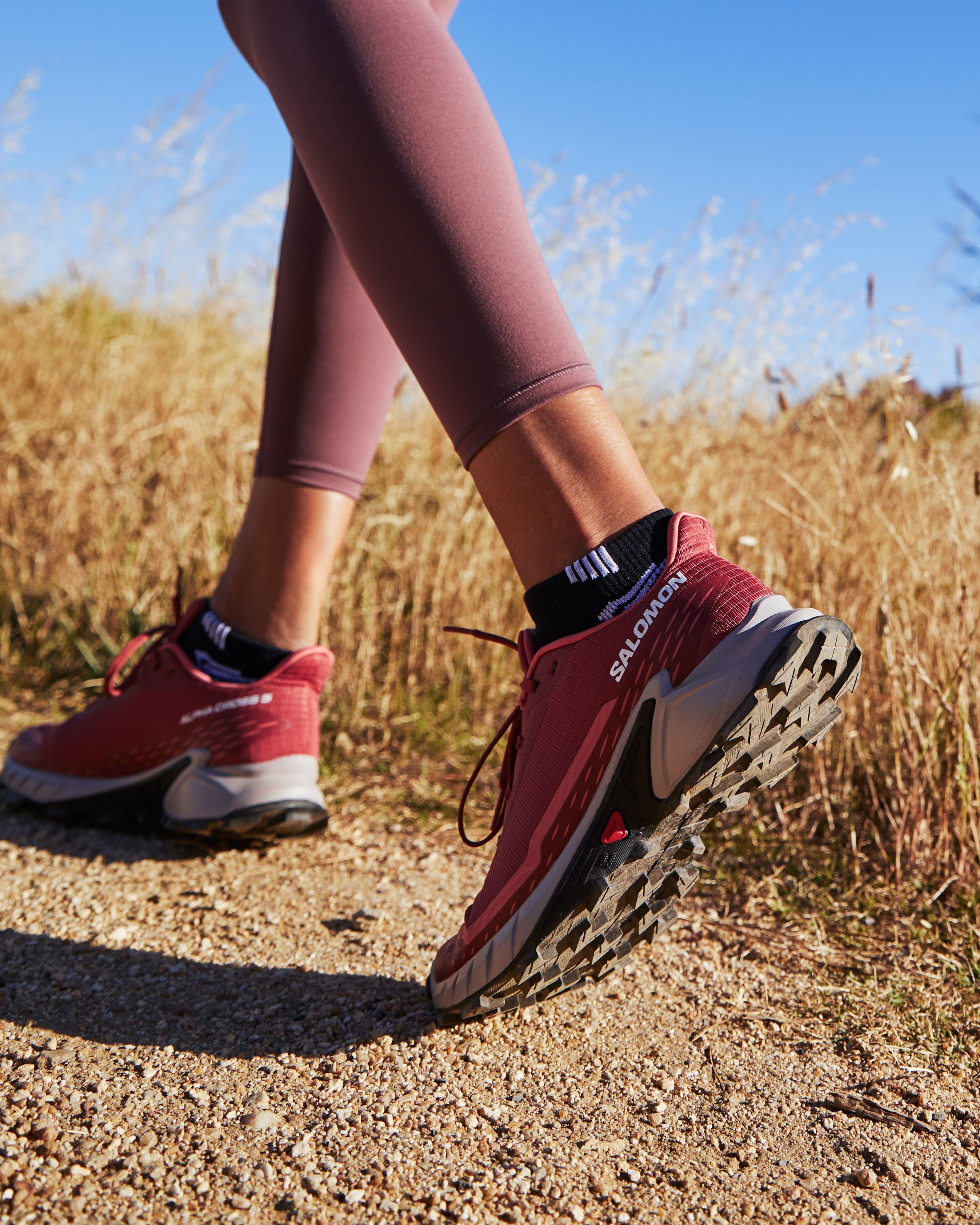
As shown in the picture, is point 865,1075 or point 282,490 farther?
point 282,490

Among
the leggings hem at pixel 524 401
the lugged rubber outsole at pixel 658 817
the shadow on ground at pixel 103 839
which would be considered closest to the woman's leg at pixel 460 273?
the leggings hem at pixel 524 401

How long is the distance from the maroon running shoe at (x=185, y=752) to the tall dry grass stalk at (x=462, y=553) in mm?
451

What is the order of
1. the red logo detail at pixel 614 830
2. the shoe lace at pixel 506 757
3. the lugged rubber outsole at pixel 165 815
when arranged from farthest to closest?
the lugged rubber outsole at pixel 165 815 < the shoe lace at pixel 506 757 < the red logo detail at pixel 614 830

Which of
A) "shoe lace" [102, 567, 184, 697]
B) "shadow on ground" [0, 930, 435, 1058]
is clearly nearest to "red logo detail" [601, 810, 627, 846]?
"shadow on ground" [0, 930, 435, 1058]

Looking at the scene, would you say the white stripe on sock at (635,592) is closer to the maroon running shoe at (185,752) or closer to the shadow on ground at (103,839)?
the maroon running shoe at (185,752)

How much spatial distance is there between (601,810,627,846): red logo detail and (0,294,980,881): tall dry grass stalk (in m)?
0.64

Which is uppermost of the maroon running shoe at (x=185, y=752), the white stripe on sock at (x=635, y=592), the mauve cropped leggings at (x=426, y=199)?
the mauve cropped leggings at (x=426, y=199)

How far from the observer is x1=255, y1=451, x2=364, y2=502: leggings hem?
142 cm

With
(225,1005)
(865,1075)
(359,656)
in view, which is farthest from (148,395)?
(865,1075)

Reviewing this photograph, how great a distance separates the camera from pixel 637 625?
2.89 ft

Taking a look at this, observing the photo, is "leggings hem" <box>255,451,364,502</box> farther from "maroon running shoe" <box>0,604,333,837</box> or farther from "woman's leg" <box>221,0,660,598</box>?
"woman's leg" <box>221,0,660,598</box>

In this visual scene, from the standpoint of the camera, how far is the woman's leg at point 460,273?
884mm

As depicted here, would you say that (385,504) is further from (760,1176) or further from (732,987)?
(760,1176)

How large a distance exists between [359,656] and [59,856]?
0.81 metres
